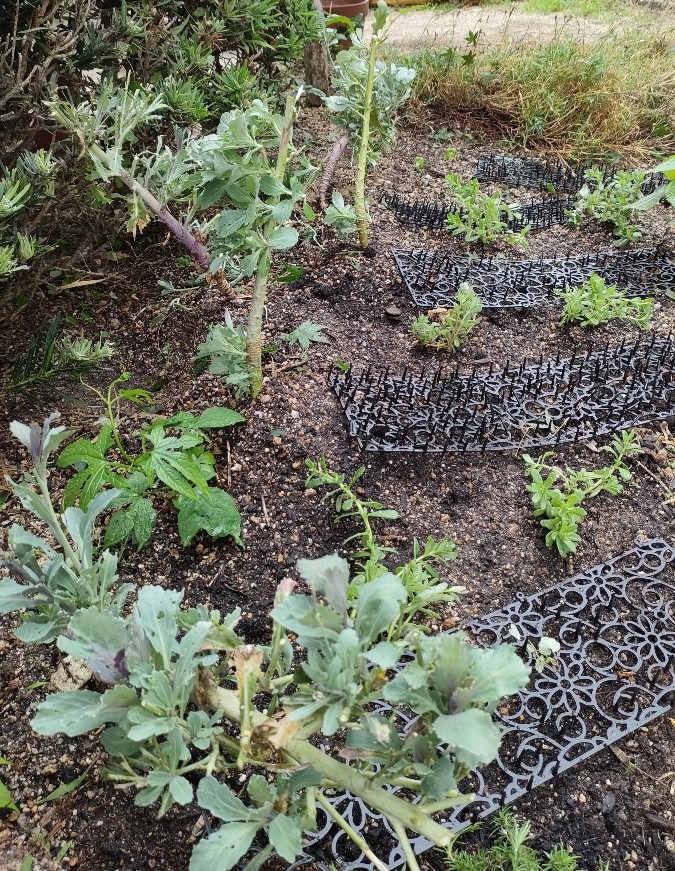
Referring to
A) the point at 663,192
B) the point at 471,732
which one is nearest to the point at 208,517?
the point at 471,732

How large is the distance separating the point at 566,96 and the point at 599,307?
275cm

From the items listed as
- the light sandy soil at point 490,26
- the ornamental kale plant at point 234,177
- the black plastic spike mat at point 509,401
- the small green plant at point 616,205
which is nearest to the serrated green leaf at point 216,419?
the ornamental kale plant at point 234,177

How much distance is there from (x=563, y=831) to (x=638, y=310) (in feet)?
6.83

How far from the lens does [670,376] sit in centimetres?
246

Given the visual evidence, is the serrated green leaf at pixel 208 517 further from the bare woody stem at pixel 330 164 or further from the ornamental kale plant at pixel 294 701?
the bare woody stem at pixel 330 164

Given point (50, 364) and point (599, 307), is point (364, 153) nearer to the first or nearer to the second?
point (599, 307)

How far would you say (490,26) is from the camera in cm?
699

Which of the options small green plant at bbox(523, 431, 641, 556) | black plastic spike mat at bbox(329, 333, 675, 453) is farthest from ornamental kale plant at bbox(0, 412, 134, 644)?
small green plant at bbox(523, 431, 641, 556)

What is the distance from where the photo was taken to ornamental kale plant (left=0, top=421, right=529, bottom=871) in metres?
0.80

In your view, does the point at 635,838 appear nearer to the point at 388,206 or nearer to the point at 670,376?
the point at 670,376

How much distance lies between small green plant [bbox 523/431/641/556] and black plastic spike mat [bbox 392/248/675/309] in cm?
94

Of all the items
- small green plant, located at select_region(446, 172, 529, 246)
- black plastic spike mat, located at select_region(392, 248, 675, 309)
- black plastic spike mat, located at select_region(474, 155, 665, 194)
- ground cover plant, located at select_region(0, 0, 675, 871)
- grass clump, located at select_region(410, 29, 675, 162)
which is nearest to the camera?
ground cover plant, located at select_region(0, 0, 675, 871)

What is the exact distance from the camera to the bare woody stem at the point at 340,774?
88 cm

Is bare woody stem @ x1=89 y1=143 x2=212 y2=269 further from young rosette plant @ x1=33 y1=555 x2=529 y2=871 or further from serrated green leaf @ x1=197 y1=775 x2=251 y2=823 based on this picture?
serrated green leaf @ x1=197 y1=775 x2=251 y2=823
